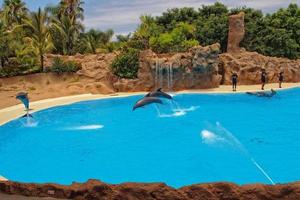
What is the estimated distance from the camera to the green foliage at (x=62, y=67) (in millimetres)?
26656

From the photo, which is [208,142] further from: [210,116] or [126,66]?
[126,66]

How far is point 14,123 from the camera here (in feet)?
53.8

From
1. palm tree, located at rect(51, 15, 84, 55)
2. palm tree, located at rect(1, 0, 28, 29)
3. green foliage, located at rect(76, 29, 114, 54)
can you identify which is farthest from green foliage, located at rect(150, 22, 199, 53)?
palm tree, located at rect(1, 0, 28, 29)

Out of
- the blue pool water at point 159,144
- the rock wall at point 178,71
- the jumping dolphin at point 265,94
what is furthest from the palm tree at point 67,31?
the jumping dolphin at point 265,94

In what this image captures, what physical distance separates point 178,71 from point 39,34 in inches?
422

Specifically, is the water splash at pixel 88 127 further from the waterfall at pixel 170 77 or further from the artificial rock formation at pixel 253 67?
the artificial rock formation at pixel 253 67

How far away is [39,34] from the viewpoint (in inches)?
1114

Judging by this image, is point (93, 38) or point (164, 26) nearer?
point (93, 38)

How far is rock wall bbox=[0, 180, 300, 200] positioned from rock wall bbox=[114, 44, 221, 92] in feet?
67.8

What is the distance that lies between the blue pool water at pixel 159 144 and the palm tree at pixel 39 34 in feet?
27.9

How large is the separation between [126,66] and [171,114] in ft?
26.9

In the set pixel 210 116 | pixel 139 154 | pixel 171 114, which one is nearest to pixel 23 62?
pixel 171 114

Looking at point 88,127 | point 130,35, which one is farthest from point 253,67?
point 88,127

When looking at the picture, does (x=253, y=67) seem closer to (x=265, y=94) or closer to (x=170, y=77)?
(x=265, y=94)
